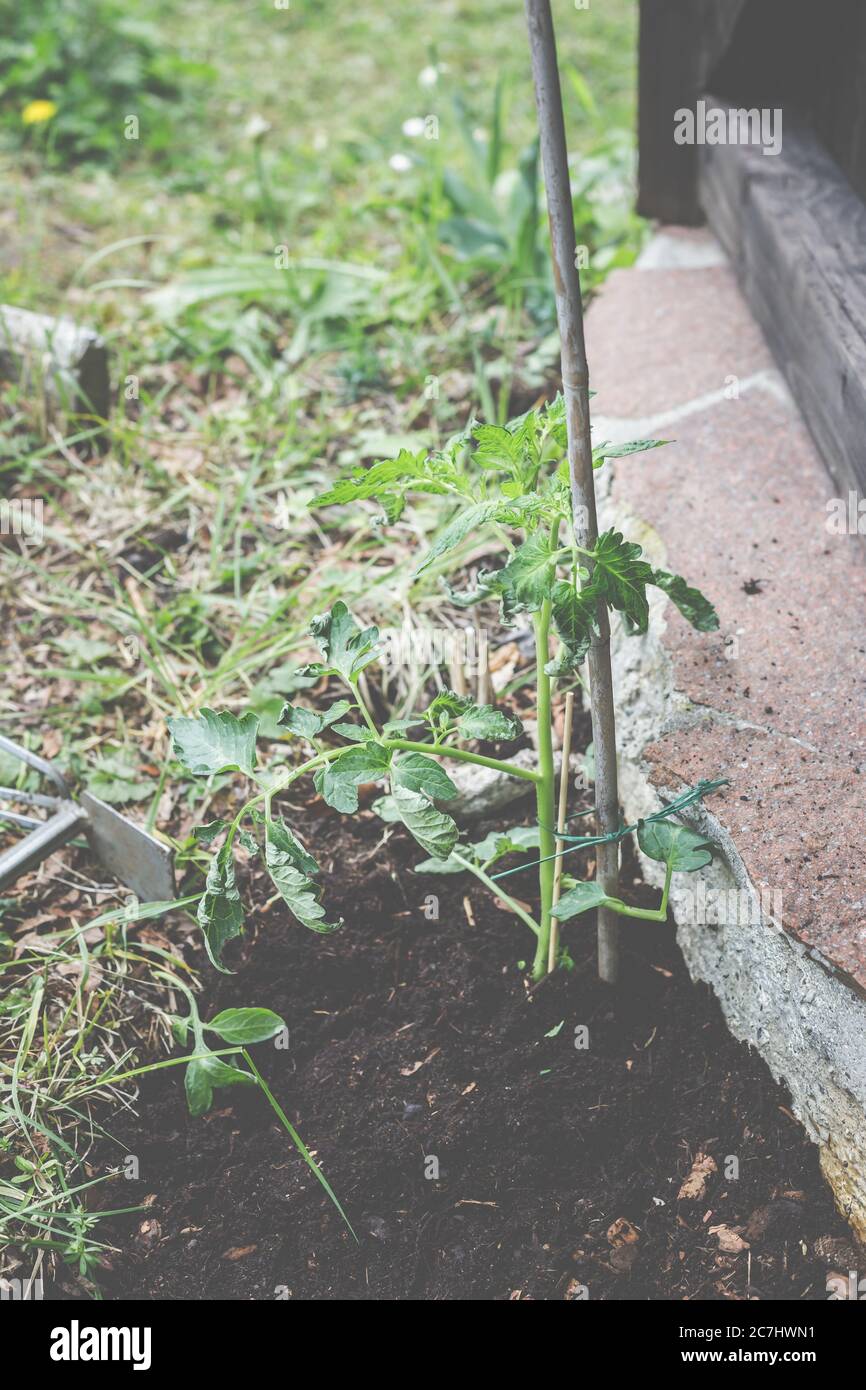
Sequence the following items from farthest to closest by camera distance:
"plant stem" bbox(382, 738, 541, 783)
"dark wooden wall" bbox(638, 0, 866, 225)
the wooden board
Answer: the wooden board < "dark wooden wall" bbox(638, 0, 866, 225) < "plant stem" bbox(382, 738, 541, 783)

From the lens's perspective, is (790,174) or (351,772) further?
(790,174)

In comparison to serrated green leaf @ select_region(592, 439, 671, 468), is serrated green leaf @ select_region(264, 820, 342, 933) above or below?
below

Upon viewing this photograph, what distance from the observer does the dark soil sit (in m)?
1.64

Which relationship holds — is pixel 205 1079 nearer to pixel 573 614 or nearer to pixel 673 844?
pixel 673 844

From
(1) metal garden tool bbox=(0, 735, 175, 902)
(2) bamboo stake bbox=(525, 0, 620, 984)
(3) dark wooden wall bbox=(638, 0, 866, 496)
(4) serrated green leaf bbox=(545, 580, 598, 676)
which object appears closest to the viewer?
(2) bamboo stake bbox=(525, 0, 620, 984)

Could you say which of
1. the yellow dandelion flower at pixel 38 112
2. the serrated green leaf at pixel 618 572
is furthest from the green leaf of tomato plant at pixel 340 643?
the yellow dandelion flower at pixel 38 112

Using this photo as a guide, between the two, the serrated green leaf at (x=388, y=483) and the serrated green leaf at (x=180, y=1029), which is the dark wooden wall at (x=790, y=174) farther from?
the serrated green leaf at (x=180, y=1029)

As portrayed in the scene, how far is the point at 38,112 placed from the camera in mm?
4316

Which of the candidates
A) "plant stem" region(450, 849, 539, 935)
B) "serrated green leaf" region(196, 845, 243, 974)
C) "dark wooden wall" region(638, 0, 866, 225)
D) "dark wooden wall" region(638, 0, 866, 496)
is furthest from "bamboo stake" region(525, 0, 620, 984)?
"dark wooden wall" region(638, 0, 866, 225)

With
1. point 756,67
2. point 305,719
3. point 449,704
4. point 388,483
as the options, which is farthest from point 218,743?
point 756,67

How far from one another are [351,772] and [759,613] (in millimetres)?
894

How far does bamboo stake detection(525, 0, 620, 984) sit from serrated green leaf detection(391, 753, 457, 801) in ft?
0.83

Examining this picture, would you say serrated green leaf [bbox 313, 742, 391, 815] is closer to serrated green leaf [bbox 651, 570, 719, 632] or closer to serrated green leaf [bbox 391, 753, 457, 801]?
serrated green leaf [bbox 391, 753, 457, 801]

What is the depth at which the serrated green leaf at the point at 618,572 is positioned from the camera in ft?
4.80
